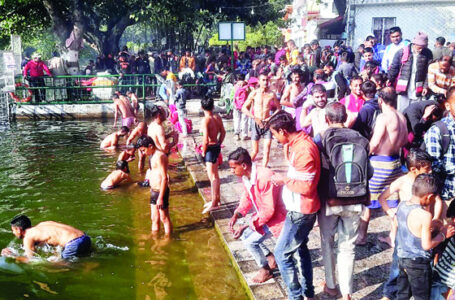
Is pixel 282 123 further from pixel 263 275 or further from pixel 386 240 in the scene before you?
pixel 386 240

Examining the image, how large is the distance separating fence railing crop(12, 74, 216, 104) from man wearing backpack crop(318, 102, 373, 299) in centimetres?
1348

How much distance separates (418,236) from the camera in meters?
3.75

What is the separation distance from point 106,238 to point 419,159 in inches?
183

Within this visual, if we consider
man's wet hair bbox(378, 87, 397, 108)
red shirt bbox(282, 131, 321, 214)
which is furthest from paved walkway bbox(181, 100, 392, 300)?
man's wet hair bbox(378, 87, 397, 108)

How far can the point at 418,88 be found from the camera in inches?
306

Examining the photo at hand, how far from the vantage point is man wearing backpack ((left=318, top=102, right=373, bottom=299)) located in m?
4.12

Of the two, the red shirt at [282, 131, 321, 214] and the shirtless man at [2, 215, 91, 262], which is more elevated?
the red shirt at [282, 131, 321, 214]

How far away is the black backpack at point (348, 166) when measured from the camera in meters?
4.11

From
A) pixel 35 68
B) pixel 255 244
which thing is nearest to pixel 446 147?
pixel 255 244

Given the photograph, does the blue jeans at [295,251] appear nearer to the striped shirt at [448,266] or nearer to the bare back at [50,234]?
the striped shirt at [448,266]

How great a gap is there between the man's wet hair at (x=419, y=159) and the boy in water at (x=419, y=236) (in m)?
0.51

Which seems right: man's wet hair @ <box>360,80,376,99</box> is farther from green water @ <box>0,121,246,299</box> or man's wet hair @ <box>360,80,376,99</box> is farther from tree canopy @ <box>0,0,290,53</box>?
tree canopy @ <box>0,0,290,53</box>

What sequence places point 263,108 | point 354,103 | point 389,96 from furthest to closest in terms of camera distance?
point 263,108
point 354,103
point 389,96

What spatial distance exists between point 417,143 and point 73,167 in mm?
7751
